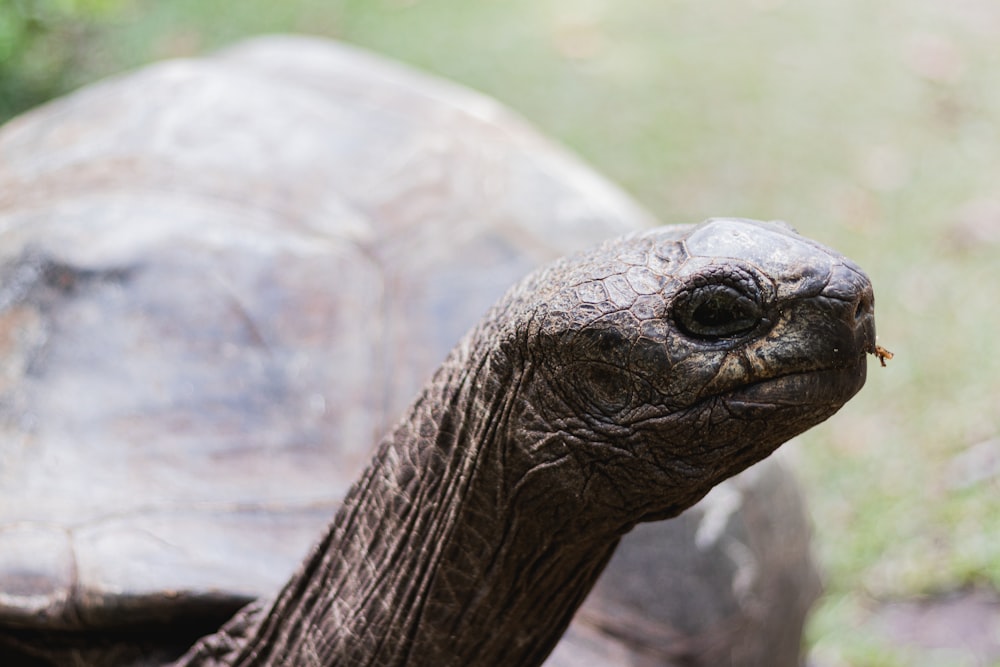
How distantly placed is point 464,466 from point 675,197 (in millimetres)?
4582

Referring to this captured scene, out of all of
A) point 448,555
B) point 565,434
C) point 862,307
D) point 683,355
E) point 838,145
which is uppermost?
point 838,145

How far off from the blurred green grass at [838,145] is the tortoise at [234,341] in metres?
1.42

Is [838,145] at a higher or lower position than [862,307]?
higher

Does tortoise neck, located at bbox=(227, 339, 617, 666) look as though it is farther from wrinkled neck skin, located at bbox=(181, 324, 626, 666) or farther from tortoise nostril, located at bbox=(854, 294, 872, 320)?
tortoise nostril, located at bbox=(854, 294, 872, 320)

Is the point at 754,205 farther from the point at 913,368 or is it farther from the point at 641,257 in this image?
the point at 641,257

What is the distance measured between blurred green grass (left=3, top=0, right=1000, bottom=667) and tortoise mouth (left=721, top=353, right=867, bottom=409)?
2751mm

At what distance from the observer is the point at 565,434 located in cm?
155

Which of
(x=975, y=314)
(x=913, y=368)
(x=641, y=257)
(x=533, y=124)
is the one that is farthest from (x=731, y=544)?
(x=533, y=124)

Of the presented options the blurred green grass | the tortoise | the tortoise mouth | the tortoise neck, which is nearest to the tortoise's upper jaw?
the tortoise mouth

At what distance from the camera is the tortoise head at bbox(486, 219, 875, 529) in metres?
1.39

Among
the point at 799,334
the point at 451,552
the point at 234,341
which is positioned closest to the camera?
the point at 799,334

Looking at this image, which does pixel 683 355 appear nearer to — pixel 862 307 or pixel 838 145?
pixel 862 307

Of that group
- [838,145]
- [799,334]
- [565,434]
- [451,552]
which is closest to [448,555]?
[451,552]

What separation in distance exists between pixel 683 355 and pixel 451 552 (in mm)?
508
